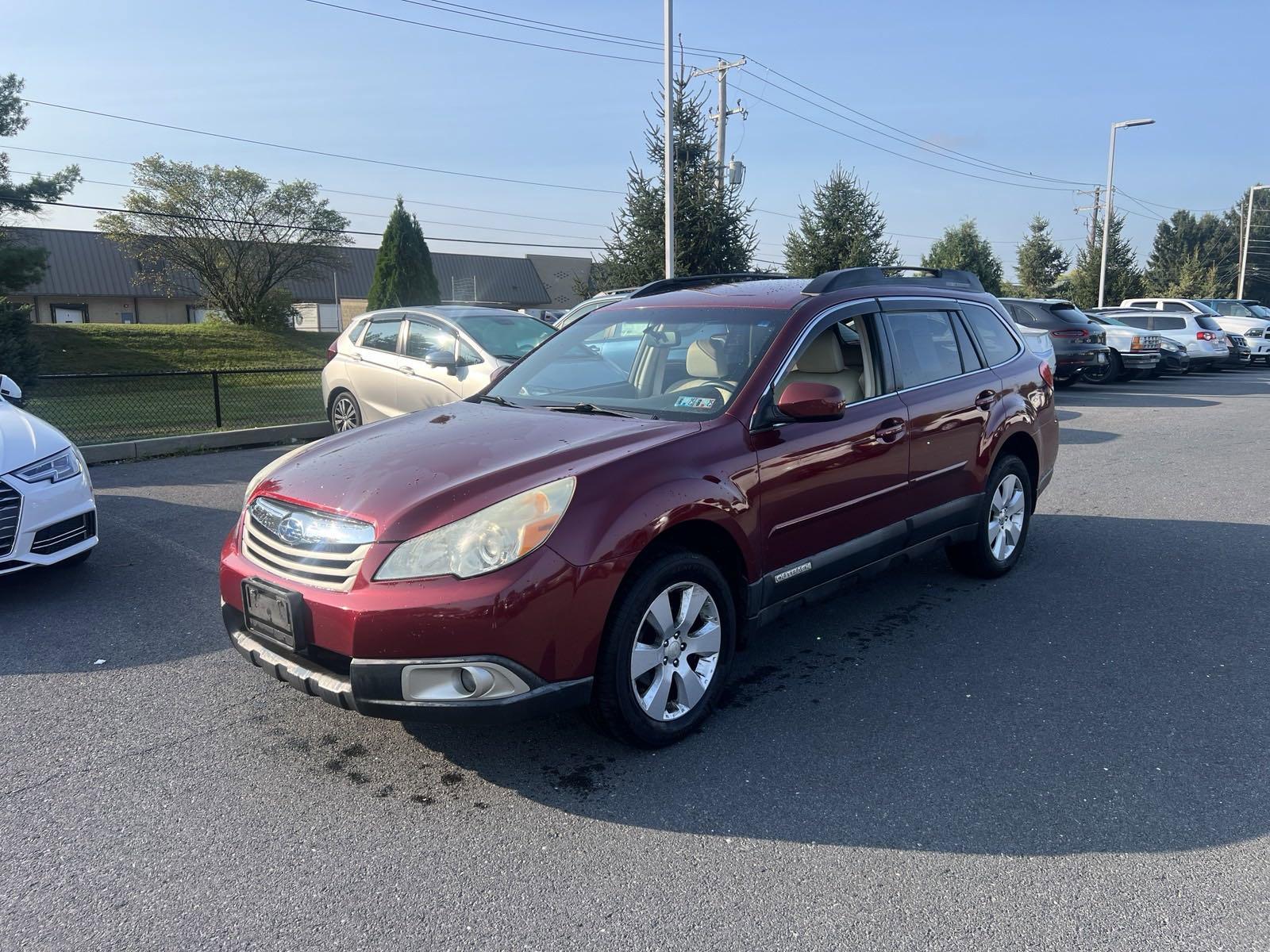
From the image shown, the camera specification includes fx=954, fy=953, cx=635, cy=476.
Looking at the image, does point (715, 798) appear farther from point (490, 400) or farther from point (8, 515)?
point (8, 515)

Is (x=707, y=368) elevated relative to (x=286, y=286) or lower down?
lower down

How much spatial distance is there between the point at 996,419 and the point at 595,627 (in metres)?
3.29

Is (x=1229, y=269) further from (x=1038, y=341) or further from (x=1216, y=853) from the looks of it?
(x=1216, y=853)

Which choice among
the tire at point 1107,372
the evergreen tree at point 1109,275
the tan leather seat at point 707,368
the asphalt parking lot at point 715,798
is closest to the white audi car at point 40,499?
the asphalt parking lot at point 715,798

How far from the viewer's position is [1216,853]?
9.73 ft

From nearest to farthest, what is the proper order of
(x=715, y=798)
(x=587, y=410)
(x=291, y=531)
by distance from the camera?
(x=715, y=798) → (x=291, y=531) → (x=587, y=410)

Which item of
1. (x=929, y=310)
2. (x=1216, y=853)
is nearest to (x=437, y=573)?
(x=1216, y=853)

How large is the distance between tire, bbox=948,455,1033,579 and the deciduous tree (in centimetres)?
3503

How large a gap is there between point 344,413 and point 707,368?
806 centimetres

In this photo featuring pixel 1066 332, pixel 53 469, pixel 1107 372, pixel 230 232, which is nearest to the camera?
pixel 53 469

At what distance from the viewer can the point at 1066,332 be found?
1820 cm

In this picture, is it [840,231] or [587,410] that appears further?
[840,231]

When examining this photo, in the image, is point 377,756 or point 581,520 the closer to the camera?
point 581,520

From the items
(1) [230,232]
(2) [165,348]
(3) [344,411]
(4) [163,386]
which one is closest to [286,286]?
(1) [230,232]
